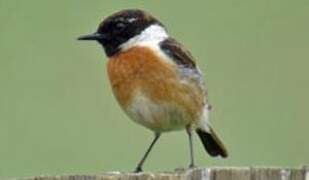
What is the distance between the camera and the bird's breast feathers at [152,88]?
8961 millimetres

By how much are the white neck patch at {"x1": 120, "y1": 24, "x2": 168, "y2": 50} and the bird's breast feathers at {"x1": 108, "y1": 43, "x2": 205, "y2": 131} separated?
8 centimetres

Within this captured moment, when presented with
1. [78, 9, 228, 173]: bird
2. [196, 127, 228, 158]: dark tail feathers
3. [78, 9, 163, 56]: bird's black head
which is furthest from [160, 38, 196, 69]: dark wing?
[196, 127, 228, 158]: dark tail feathers

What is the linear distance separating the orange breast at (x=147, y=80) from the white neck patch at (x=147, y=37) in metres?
0.11

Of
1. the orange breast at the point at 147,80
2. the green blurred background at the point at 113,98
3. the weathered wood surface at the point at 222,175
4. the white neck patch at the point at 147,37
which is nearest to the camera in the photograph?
the weathered wood surface at the point at 222,175

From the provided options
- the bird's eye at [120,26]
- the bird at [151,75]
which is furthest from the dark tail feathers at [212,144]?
the bird's eye at [120,26]

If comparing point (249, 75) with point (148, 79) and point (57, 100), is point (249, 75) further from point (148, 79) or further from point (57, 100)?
point (148, 79)

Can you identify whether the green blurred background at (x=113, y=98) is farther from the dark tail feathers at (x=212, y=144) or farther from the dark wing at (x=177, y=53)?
the dark wing at (x=177, y=53)

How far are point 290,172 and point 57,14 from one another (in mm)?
7154

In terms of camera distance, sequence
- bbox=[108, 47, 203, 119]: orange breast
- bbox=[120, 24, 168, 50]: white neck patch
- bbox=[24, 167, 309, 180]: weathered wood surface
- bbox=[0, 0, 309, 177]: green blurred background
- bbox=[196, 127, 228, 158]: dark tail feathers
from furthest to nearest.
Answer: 1. bbox=[0, 0, 309, 177]: green blurred background
2. bbox=[196, 127, 228, 158]: dark tail feathers
3. bbox=[120, 24, 168, 50]: white neck patch
4. bbox=[108, 47, 203, 119]: orange breast
5. bbox=[24, 167, 309, 180]: weathered wood surface

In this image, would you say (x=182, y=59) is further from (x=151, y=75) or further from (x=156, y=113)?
(x=156, y=113)

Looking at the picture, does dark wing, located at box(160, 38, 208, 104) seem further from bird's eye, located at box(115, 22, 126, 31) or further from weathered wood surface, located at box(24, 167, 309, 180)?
weathered wood surface, located at box(24, 167, 309, 180)

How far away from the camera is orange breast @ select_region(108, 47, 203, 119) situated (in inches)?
352

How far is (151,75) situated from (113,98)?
333 cm

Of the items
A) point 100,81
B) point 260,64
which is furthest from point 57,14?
point 260,64
